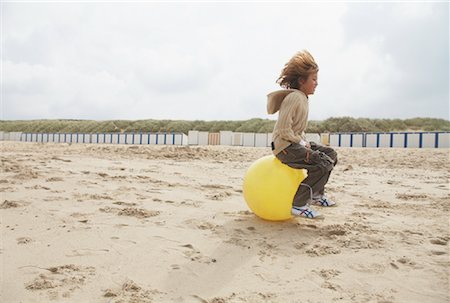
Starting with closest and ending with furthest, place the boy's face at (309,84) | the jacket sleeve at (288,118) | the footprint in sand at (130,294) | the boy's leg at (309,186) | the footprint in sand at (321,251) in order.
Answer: the footprint in sand at (130,294) < the footprint in sand at (321,251) < the jacket sleeve at (288,118) < the boy's leg at (309,186) < the boy's face at (309,84)

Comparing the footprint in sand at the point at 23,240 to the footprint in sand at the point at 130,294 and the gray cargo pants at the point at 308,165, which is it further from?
the gray cargo pants at the point at 308,165

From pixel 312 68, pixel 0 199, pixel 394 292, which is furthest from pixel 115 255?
pixel 312 68

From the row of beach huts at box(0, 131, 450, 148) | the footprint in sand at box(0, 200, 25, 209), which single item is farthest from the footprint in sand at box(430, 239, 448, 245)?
the row of beach huts at box(0, 131, 450, 148)

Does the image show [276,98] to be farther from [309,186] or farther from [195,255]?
[195,255]

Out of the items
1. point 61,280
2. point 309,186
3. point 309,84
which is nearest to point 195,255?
point 61,280

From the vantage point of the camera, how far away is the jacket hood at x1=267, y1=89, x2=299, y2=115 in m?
3.98

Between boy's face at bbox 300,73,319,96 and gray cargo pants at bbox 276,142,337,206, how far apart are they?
701 millimetres

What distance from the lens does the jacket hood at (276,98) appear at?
13.1 ft

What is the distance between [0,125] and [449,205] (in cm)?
7540

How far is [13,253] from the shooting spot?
2.85m

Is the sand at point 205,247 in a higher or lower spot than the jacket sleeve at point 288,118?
lower

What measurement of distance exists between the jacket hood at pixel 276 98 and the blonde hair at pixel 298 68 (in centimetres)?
20

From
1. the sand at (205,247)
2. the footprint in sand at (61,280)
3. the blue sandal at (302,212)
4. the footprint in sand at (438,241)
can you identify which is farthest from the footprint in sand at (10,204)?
the footprint in sand at (438,241)

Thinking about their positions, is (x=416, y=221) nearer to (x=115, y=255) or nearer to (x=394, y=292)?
(x=394, y=292)
